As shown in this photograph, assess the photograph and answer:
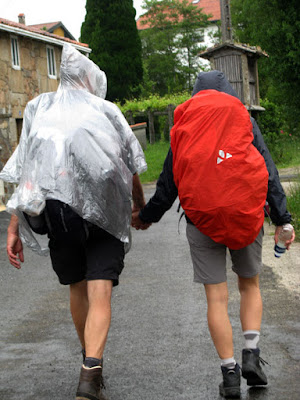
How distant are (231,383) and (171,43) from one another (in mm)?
54431

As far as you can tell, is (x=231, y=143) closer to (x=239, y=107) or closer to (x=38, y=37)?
(x=239, y=107)

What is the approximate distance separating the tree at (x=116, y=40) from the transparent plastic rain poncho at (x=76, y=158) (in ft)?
126

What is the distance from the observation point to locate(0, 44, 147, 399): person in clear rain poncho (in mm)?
3484

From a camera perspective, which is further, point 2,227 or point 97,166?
point 2,227

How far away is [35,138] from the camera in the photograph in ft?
11.8

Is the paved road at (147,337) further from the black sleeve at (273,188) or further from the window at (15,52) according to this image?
the window at (15,52)

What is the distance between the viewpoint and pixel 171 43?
5628cm

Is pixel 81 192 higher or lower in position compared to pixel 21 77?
lower

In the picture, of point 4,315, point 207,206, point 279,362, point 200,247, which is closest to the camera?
point 207,206

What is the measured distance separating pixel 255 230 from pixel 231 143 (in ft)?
1.51

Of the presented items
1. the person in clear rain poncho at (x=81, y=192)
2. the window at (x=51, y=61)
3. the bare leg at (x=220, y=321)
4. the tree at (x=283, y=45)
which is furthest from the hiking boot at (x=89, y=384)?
the window at (x=51, y=61)

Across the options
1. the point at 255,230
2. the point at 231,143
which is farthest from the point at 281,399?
the point at 231,143

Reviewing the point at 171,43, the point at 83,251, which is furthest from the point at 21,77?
the point at 171,43

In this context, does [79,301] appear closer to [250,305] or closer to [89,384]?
[89,384]
